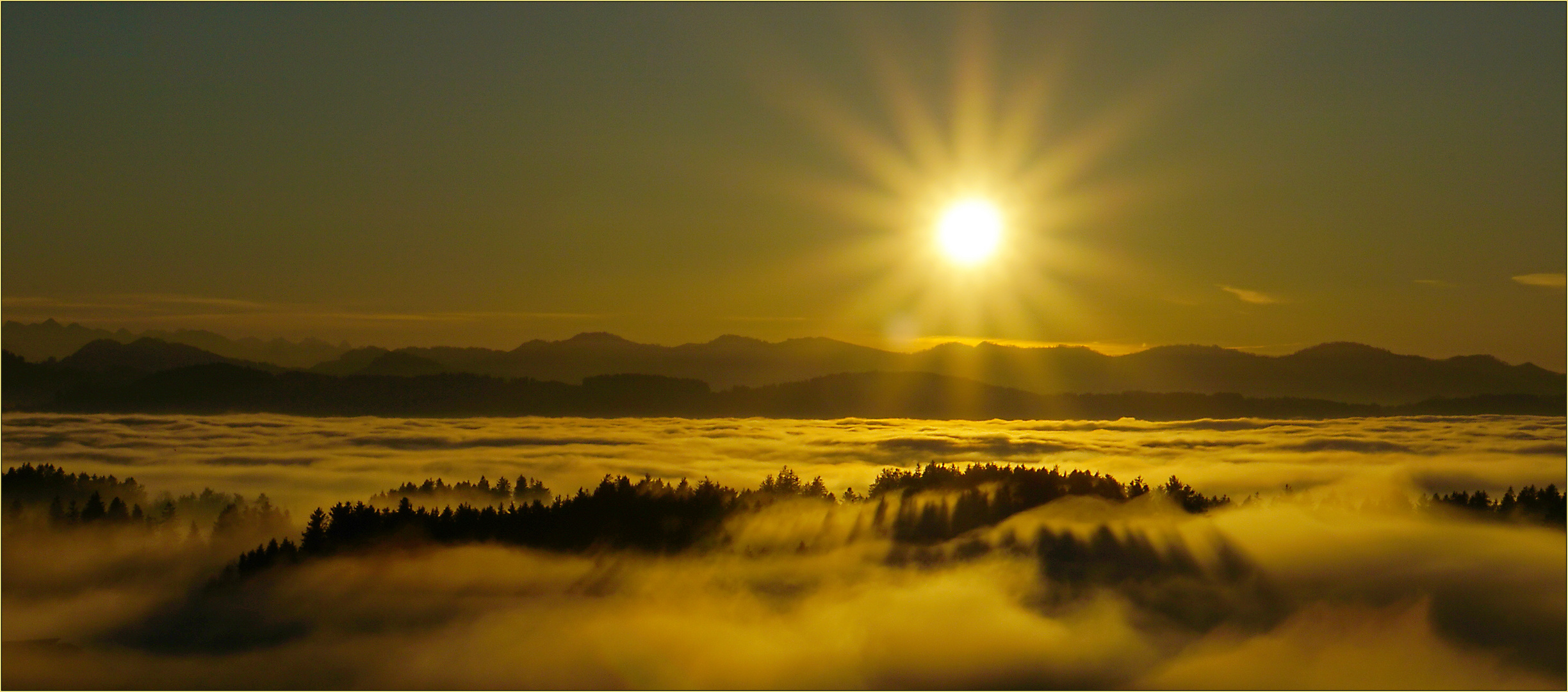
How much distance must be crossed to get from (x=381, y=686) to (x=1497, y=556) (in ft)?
185

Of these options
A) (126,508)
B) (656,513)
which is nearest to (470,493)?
(656,513)

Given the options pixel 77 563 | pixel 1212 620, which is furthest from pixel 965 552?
pixel 77 563

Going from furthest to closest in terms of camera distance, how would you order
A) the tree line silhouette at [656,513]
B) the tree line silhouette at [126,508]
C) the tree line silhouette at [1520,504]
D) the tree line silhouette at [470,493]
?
the tree line silhouette at [126,508], the tree line silhouette at [470,493], the tree line silhouette at [1520,504], the tree line silhouette at [656,513]

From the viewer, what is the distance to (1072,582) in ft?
223

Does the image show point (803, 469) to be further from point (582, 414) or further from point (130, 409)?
point (130, 409)

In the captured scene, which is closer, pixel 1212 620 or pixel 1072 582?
pixel 1212 620

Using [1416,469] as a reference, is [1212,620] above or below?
below

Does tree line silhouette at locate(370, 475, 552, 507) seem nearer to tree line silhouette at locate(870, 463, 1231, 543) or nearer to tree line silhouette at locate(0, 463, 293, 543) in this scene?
tree line silhouette at locate(0, 463, 293, 543)

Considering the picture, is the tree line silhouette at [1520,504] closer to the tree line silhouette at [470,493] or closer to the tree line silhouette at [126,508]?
the tree line silhouette at [470,493]

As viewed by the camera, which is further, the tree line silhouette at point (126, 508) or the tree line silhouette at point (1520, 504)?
the tree line silhouette at point (126, 508)

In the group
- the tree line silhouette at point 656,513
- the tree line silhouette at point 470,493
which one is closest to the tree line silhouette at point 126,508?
the tree line silhouette at point 470,493

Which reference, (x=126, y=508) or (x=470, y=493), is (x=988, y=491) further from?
(x=126, y=508)

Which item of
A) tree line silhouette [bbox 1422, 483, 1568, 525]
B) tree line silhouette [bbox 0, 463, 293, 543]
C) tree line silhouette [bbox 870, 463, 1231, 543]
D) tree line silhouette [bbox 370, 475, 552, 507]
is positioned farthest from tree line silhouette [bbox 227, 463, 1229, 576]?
tree line silhouette [bbox 1422, 483, 1568, 525]

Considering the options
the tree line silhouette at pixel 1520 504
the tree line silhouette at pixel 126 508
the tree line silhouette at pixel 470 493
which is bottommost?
the tree line silhouette at pixel 126 508
